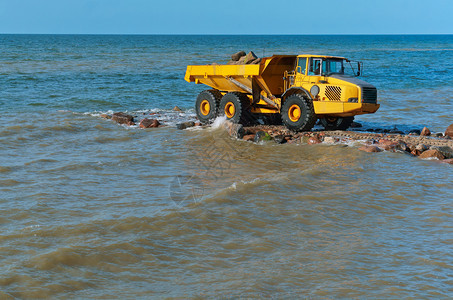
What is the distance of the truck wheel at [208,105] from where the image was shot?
15609 mm

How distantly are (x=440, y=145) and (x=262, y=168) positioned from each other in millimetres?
4760

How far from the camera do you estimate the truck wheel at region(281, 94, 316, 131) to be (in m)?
13.4

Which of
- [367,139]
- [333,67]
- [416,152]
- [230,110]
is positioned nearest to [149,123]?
[230,110]

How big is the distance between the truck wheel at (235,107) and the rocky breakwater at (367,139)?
336 millimetres

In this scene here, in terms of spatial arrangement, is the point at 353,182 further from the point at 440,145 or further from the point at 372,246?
the point at 440,145

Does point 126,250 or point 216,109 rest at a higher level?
point 216,109

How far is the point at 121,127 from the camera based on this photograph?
51.2 feet

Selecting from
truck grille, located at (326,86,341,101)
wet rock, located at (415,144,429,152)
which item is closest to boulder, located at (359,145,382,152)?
wet rock, located at (415,144,429,152)

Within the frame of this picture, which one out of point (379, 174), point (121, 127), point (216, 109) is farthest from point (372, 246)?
point (121, 127)

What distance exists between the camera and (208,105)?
16.0m

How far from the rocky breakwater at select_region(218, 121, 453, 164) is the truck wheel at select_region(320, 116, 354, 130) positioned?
0.97 m

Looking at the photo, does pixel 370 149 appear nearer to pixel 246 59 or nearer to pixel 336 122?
pixel 336 122

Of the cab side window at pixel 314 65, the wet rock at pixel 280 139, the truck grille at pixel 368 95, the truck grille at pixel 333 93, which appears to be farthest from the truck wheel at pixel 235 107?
the truck grille at pixel 368 95

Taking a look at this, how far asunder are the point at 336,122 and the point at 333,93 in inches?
77.3
